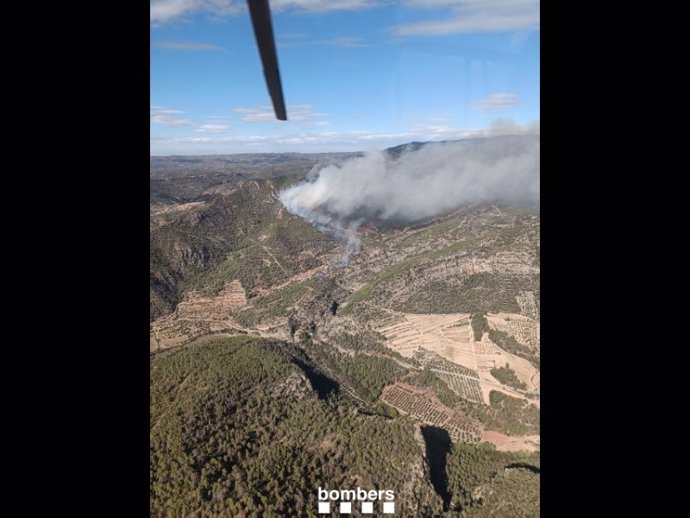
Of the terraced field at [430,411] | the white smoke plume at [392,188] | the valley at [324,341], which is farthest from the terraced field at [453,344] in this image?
the white smoke plume at [392,188]

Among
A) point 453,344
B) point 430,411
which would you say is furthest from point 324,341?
point 430,411

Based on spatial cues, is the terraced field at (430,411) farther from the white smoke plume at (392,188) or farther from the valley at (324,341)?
the white smoke plume at (392,188)

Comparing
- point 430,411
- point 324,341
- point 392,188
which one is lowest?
point 430,411

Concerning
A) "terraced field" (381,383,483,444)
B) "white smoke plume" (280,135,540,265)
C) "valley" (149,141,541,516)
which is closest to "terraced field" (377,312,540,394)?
"valley" (149,141,541,516)

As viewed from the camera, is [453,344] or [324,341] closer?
[453,344]

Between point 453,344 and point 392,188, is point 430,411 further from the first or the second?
point 392,188

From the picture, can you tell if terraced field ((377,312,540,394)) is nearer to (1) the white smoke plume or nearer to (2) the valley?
(2) the valley
